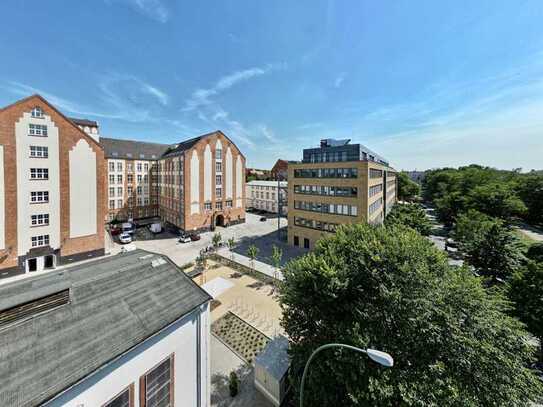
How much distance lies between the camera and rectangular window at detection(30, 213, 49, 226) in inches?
848

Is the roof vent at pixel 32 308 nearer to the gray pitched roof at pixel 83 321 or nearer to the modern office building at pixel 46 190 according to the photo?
the gray pitched roof at pixel 83 321

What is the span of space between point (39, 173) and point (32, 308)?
938 inches

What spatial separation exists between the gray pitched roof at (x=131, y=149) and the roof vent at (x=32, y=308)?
4449 centimetres

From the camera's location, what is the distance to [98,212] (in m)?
25.6

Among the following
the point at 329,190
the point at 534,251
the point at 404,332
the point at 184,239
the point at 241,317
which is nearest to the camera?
the point at 404,332

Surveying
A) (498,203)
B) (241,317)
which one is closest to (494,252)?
(498,203)

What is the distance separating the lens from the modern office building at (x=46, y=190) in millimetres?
20172

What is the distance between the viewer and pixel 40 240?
22.0 metres

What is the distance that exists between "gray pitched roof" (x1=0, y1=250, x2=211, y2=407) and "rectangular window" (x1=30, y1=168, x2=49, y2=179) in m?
20.2

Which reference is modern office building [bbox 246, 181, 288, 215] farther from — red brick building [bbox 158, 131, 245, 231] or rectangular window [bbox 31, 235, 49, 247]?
rectangular window [bbox 31, 235, 49, 247]

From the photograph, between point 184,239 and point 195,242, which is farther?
point 195,242

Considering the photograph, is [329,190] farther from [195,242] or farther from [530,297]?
[195,242]

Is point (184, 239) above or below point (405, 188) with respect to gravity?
below

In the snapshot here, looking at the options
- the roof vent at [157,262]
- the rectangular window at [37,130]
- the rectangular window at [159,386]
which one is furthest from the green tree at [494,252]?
the rectangular window at [37,130]
